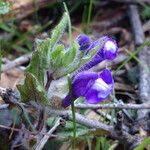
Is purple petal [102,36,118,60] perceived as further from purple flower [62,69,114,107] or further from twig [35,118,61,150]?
twig [35,118,61,150]

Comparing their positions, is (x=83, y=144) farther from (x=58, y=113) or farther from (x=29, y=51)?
(x=29, y=51)

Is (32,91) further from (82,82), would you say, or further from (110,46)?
(110,46)

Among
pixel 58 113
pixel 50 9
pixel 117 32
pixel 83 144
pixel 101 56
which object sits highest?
pixel 50 9

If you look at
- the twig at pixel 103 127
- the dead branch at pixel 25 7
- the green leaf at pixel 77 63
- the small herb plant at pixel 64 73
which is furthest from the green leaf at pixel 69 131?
the dead branch at pixel 25 7

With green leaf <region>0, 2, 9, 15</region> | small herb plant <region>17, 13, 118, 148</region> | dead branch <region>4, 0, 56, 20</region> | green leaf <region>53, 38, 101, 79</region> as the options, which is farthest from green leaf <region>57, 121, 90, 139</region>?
dead branch <region>4, 0, 56, 20</region>

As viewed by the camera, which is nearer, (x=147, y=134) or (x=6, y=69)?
(x=147, y=134)

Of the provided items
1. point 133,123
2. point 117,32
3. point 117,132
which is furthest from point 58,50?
point 117,32
